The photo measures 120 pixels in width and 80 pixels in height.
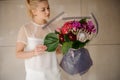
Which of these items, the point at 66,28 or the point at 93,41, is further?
the point at 93,41

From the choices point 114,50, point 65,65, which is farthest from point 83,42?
point 114,50

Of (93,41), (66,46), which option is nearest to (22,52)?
(66,46)

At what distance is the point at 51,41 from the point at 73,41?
8 centimetres

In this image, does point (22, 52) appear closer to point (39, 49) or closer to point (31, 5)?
point (39, 49)

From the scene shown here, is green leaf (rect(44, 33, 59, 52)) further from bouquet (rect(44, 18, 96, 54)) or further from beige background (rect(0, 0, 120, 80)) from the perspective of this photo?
beige background (rect(0, 0, 120, 80))

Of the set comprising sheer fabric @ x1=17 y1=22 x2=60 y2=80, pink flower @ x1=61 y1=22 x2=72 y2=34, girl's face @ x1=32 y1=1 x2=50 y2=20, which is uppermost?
girl's face @ x1=32 y1=1 x2=50 y2=20

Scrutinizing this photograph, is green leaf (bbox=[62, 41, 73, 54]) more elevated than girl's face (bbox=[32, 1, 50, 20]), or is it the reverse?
girl's face (bbox=[32, 1, 50, 20])

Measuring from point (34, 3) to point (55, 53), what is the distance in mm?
194

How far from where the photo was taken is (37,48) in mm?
746

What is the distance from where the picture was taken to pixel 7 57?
857 millimetres

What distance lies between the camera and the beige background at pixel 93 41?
0.85 metres

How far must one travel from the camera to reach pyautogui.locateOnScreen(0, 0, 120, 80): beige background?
2.80 ft

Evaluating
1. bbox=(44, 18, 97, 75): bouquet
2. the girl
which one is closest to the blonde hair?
the girl

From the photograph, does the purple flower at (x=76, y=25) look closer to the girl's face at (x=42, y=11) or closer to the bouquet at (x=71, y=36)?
the bouquet at (x=71, y=36)
